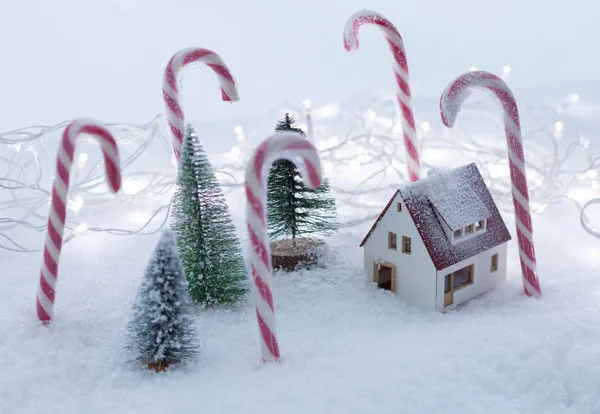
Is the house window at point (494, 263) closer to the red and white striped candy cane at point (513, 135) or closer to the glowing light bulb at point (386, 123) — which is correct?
the red and white striped candy cane at point (513, 135)

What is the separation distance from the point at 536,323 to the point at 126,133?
324 centimetres

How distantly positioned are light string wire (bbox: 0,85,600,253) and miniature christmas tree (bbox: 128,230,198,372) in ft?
4.86

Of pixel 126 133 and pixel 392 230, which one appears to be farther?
pixel 126 133

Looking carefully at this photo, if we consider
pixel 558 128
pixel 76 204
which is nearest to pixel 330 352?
pixel 76 204

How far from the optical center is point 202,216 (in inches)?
179

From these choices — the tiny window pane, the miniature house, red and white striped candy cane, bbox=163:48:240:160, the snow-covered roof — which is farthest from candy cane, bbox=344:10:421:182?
red and white striped candy cane, bbox=163:48:240:160

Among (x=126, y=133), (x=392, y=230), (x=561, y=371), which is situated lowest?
(x=561, y=371)

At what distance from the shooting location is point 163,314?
3996mm

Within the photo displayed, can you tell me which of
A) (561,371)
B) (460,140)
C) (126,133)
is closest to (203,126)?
(126,133)

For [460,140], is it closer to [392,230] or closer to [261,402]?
[392,230]

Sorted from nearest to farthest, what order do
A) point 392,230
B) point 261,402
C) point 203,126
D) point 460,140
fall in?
point 261,402
point 392,230
point 460,140
point 203,126

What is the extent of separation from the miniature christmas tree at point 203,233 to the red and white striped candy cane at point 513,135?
1294 millimetres

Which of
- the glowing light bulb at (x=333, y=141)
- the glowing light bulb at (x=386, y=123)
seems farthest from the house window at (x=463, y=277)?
the glowing light bulb at (x=386, y=123)

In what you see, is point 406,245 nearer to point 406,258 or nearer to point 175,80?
point 406,258
